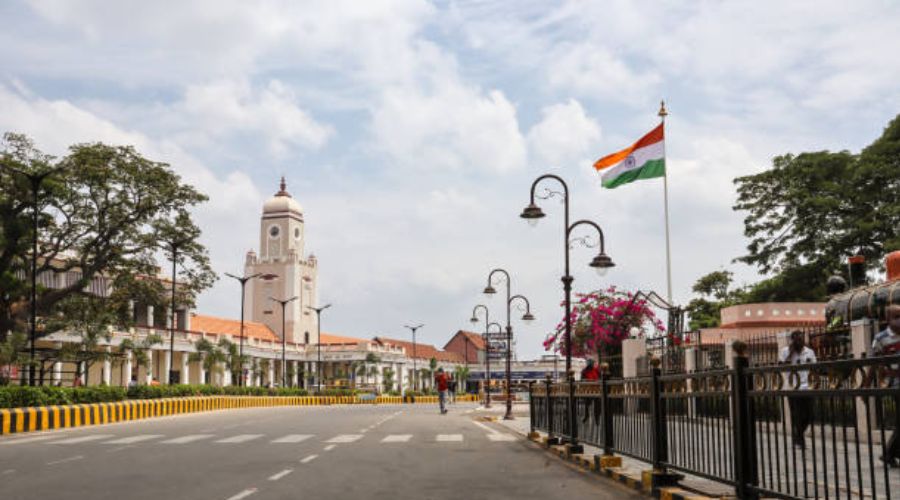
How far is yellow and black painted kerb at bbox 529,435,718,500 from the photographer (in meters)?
9.42

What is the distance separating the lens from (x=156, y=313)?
50000mm

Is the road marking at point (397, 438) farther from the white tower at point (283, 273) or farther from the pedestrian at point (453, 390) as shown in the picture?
the white tower at point (283, 273)

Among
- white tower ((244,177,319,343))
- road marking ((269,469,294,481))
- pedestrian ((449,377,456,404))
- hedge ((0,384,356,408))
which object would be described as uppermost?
white tower ((244,177,319,343))

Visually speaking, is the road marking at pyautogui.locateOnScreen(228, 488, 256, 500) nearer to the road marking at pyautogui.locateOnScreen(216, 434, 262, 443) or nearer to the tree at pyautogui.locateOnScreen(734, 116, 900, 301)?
the road marking at pyautogui.locateOnScreen(216, 434, 262, 443)

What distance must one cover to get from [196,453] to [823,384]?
502 inches

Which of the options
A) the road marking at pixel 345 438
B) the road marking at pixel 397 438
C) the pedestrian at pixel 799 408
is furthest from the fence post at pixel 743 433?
the road marking at pixel 345 438

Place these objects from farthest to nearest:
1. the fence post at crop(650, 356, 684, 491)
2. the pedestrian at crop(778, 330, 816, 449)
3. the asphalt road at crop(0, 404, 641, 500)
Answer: the asphalt road at crop(0, 404, 641, 500) < the fence post at crop(650, 356, 684, 491) < the pedestrian at crop(778, 330, 816, 449)

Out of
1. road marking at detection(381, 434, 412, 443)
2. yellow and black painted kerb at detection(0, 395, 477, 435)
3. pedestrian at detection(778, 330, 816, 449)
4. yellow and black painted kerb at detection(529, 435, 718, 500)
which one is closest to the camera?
pedestrian at detection(778, 330, 816, 449)

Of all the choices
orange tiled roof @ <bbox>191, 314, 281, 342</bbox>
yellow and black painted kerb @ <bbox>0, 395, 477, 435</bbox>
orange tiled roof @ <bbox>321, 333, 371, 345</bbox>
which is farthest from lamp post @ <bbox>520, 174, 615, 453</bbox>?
orange tiled roof @ <bbox>321, 333, 371, 345</bbox>

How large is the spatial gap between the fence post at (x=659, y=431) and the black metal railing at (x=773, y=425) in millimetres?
12

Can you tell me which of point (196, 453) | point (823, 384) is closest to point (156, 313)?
point (196, 453)

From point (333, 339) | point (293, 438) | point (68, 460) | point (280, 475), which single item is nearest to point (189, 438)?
point (293, 438)

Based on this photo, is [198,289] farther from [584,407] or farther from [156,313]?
[584,407]

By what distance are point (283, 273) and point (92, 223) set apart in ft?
363
